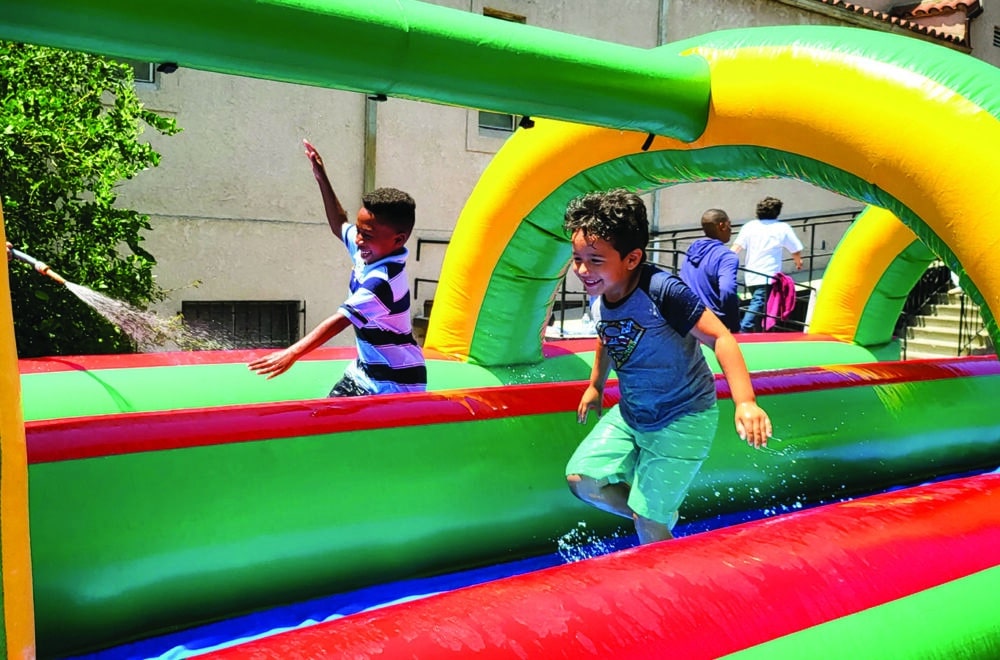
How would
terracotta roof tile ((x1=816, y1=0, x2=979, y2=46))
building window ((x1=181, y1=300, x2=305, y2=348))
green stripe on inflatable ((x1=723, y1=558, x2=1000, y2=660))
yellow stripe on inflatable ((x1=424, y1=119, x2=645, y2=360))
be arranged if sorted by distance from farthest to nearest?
1. terracotta roof tile ((x1=816, y1=0, x2=979, y2=46))
2. building window ((x1=181, y1=300, x2=305, y2=348))
3. yellow stripe on inflatable ((x1=424, y1=119, x2=645, y2=360))
4. green stripe on inflatable ((x1=723, y1=558, x2=1000, y2=660))

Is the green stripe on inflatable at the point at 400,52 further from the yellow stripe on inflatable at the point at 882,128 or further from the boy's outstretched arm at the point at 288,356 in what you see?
the boy's outstretched arm at the point at 288,356

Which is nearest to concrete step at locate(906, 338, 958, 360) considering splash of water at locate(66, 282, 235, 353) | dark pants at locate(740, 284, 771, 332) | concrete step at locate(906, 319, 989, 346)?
concrete step at locate(906, 319, 989, 346)

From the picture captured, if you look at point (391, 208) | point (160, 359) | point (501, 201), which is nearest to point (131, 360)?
point (160, 359)

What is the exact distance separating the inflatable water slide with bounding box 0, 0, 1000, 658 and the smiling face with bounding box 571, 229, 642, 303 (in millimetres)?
713

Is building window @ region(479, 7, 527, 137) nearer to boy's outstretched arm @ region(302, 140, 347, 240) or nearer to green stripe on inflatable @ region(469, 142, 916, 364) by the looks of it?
green stripe on inflatable @ region(469, 142, 916, 364)

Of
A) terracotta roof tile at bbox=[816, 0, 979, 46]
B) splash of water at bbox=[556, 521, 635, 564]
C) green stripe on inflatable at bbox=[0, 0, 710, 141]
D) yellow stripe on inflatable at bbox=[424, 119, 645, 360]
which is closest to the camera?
green stripe on inflatable at bbox=[0, 0, 710, 141]

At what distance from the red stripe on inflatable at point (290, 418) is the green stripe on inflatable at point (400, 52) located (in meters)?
1.05

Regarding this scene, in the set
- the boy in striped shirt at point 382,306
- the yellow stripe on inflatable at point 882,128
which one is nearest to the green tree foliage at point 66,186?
the boy in striped shirt at point 382,306

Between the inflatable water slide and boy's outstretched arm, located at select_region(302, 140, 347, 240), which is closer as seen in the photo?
the inflatable water slide

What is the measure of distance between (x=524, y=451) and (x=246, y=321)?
18.9ft

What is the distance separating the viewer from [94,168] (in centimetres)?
550

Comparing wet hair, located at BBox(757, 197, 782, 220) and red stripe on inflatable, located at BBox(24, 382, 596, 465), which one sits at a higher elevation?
wet hair, located at BBox(757, 197, 782, 220)

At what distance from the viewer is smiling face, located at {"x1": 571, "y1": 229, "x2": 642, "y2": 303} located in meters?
2.62

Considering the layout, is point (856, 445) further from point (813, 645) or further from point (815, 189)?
point (815, 189)
